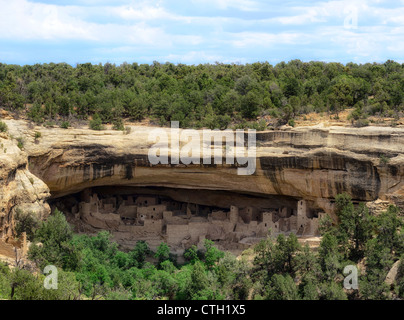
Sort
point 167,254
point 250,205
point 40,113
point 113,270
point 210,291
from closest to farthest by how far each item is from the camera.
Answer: point 210,291 → point 113,270 → point 167,254 → point 40,113 → point 250,205

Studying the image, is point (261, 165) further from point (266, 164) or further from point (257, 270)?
point (257, 270)

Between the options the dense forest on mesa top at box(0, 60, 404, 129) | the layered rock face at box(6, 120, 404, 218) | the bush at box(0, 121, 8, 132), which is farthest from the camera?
the dense forest on mesa top at box(0, 60, 404, 129)

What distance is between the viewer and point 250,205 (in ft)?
88.0

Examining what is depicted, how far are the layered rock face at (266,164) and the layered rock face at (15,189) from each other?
1811 millimetres

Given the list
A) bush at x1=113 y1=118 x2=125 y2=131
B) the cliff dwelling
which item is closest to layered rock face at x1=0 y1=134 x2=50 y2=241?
bush at x1=113 y1=118 x2=125 y2=131

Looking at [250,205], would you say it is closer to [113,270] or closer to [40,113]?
[113,270]

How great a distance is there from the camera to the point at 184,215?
26531mm

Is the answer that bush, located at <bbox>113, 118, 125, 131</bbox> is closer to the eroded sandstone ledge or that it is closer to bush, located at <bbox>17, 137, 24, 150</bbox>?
the eroded sandstone ledge

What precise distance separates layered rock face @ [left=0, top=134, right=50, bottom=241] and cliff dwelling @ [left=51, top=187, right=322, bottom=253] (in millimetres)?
5398

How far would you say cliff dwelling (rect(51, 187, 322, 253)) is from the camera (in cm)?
2436

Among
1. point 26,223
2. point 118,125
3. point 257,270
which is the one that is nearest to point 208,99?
point 118,125

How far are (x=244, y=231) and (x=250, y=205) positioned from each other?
2300 millimetres

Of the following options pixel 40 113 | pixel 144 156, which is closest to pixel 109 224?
pixel 144 156

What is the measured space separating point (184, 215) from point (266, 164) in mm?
5256
